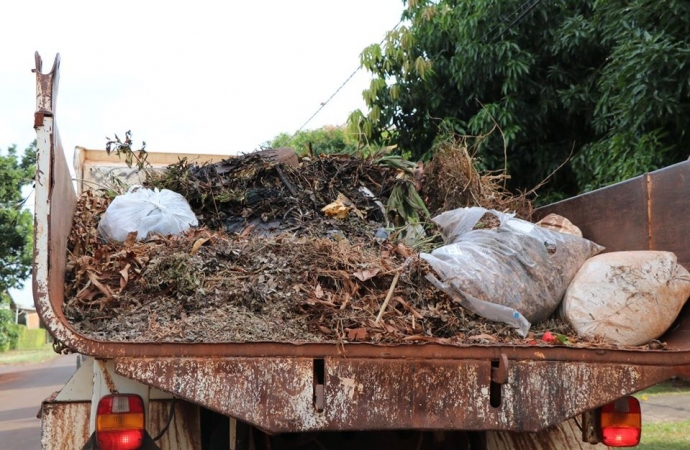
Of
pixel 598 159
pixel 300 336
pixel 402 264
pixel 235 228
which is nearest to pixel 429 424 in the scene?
pixel 300 336

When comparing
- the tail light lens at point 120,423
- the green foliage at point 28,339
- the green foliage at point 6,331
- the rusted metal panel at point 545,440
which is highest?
the tail light lens at point 120,423

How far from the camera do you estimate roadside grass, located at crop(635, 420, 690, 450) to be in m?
5.78

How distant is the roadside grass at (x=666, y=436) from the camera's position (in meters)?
5.78

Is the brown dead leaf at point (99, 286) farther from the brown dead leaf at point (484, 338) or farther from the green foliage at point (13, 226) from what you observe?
the green foliage at point (13, 226)

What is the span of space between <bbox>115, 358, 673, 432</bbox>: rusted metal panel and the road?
5.62 m

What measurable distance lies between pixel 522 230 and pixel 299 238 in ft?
3.27

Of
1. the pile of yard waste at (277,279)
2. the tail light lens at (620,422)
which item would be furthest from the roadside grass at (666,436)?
the tail light lens at (620,422)

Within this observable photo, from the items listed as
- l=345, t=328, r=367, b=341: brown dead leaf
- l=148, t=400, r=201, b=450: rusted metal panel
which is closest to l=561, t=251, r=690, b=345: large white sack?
l=345, t=328, r=367, b=341: brown dead leaf

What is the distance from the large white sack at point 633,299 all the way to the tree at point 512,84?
440 cm

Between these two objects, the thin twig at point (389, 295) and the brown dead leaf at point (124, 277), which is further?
the brown dead leaf at point (124, 277)

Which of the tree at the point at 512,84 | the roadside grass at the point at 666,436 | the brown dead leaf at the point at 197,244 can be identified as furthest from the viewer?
the tree at the point at 512,84

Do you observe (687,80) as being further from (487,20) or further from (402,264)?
(402,264)

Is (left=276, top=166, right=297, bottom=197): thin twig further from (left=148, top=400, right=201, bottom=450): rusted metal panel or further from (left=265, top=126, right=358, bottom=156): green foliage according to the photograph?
(left=265, top=126, right=358, bottom=156): green foliage

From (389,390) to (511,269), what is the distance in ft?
2.99
